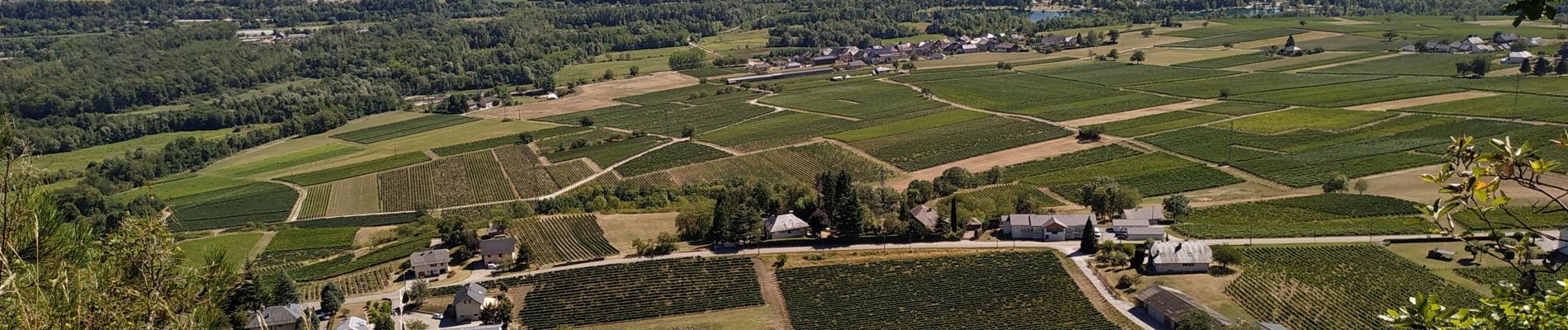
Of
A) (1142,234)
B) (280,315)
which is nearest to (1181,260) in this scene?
(1142,234)

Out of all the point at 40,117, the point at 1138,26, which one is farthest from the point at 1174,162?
the point at 40,117

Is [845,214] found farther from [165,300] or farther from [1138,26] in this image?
[1138,26]

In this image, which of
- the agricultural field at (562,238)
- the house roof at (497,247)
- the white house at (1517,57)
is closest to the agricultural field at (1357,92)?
the white house at (1517,57)

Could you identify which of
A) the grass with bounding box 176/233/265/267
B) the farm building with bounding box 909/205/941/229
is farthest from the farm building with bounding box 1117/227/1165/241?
the grass with bounding box 176/233/265/267

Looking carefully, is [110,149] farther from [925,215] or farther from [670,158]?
[925,215]

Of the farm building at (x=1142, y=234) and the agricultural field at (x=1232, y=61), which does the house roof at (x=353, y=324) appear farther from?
the agricultural field at (x=1232, y=61)

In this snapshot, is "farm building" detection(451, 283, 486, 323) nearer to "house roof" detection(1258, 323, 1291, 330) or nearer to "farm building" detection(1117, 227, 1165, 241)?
"house roof" detection(1258, 323, 1291, 330)
